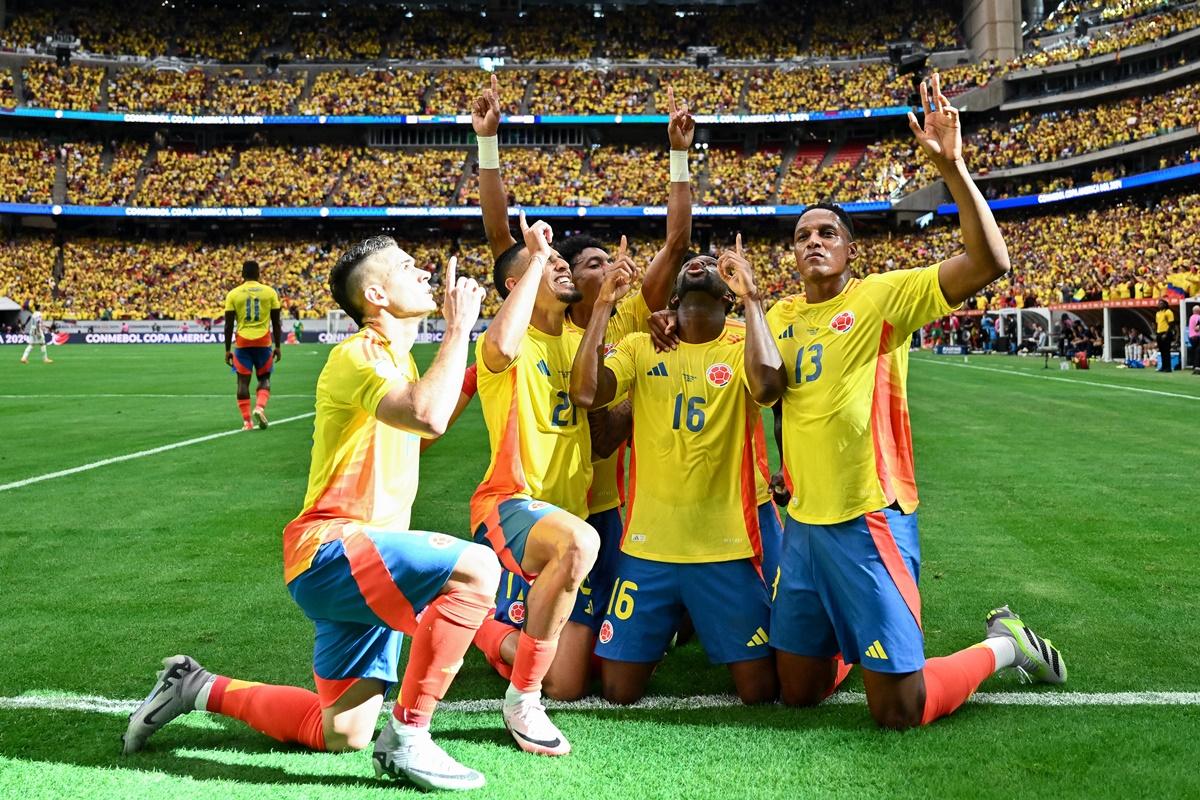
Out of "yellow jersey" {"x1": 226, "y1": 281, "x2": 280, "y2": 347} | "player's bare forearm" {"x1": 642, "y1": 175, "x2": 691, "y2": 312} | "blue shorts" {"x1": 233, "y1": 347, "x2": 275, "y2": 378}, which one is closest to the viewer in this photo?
"player's bare forearm" {"x1": 642, "y1": 175, "x2": 691, "y2": 312}

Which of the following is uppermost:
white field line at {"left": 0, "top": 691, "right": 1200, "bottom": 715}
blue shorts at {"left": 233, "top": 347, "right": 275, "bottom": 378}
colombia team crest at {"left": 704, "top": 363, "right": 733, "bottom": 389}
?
blue shorts at {"left": 233, "top": 347, "right": 275, "bottom": 378}

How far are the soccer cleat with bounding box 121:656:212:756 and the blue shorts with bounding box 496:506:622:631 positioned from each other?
1.45 metres

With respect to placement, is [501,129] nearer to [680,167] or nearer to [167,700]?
[680,167]

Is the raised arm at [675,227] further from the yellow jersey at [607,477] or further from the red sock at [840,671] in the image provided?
the red sock at [840,671]

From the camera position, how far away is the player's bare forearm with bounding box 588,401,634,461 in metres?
4.74

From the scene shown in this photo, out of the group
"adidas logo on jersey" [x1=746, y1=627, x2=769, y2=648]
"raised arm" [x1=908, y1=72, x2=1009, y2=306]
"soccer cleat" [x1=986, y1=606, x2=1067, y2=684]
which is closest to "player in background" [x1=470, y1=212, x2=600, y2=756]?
"adidas logo on jersey" [x1=746, y1=627, x2=769, y2=648]

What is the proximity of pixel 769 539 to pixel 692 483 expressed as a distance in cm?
69

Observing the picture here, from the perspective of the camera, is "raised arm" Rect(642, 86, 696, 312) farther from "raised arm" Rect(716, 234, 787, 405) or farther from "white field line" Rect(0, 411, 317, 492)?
"white field line" Rect(0, 411, 317, 492)

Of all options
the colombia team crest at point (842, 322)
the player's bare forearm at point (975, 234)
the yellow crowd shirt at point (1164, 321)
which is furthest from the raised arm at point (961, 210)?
the yellow crowd shirt at point (1164, 321)

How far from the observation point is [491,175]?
230 inches

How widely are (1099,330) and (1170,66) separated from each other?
21.7 meters

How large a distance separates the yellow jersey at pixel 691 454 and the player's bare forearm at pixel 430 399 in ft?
4.90

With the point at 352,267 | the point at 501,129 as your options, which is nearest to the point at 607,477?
the point at 352,267

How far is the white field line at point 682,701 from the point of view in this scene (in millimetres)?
4133
